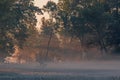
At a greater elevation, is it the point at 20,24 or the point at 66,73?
the point at 20,24

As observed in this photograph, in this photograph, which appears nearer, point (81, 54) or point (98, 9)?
point (98, 9)

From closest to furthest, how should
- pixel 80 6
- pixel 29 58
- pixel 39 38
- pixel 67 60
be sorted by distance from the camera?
pixel 80 6 → pixel 67 60 → pixel 39 38 → pixel 29 58

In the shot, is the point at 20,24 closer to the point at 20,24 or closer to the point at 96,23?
the point at 20,24

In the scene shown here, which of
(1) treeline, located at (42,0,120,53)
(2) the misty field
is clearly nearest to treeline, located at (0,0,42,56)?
(1) treeline, located at (42,0,120,53)

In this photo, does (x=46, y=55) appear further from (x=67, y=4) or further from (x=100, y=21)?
(x=100, y=21)

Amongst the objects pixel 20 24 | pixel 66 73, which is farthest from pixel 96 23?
pixel 66 73

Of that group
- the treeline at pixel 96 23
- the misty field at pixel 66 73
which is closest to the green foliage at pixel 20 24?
the treeline at pixel 96 23

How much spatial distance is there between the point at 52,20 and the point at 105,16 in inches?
739

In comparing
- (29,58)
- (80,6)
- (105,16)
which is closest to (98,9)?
(105,16)

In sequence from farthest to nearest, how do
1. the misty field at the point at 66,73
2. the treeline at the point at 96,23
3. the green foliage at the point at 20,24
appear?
the treeline at the point at 96,23 → the green foliage at the point at 20,24 → the misty field at the point at 66,73

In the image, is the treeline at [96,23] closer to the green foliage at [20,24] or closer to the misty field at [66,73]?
the misty field at [66,73]

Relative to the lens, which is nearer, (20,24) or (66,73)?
(66,73)

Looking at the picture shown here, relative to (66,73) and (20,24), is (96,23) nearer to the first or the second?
(20,24)

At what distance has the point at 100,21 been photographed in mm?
78938
